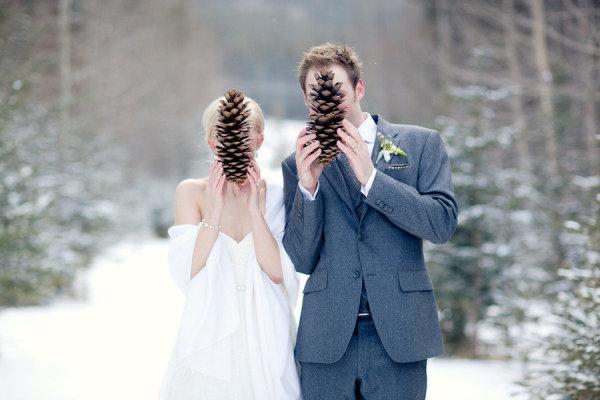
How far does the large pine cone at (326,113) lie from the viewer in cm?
274

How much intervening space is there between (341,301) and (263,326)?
1.77 feet

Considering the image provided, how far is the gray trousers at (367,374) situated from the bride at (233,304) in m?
0.33

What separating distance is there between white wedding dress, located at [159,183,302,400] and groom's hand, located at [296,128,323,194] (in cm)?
55

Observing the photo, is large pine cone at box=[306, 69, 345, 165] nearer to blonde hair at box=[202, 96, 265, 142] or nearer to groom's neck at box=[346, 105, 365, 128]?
groom's neck at box=[346, 105, 365, 128]

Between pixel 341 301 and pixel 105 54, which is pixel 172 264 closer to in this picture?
pixel 341 301

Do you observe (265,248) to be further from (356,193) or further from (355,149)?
(355,149)

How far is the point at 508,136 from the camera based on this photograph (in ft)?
30.1

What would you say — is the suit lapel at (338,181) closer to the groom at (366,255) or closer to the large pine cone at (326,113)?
the groom at (366,255)

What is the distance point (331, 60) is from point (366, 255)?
2.80ft

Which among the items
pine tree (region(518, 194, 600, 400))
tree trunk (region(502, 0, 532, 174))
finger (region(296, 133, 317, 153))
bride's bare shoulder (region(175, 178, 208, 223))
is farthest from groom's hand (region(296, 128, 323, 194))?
tree trunk (region(502, 0, 532, 174))

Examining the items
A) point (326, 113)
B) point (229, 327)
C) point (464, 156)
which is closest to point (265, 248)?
point (229, 327)

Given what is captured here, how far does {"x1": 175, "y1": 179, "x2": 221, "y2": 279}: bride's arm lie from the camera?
3398mm

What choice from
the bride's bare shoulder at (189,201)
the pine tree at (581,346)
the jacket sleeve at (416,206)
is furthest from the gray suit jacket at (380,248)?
the pine tree at (581,346)

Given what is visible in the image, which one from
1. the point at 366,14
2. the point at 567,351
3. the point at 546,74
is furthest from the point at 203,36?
the point at 567,351
